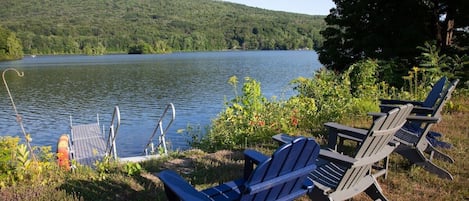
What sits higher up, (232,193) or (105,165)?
(232,193)

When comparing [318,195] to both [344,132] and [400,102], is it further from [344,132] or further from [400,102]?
[400,102]

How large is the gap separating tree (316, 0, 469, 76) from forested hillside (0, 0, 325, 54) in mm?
100581

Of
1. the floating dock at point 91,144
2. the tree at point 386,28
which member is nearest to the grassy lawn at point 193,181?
the floating dock at point 91,144

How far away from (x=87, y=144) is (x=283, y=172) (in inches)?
371

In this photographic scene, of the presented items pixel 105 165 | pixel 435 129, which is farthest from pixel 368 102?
pixel 105 165

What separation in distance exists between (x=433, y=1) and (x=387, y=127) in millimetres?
10669

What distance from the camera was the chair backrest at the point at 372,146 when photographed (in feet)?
9.30

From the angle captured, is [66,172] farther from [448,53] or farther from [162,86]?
[162,86]

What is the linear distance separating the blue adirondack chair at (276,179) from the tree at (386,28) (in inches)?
399

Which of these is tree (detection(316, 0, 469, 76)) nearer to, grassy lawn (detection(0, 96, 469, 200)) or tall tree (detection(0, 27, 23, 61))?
grassy lawn (detection(0, 96, 469, 200))

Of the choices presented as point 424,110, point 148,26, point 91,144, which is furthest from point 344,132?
point 148,26

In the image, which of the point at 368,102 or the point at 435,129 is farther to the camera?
the point at 368,102

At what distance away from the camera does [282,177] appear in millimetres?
2293

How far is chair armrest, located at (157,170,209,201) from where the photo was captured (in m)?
2.29
